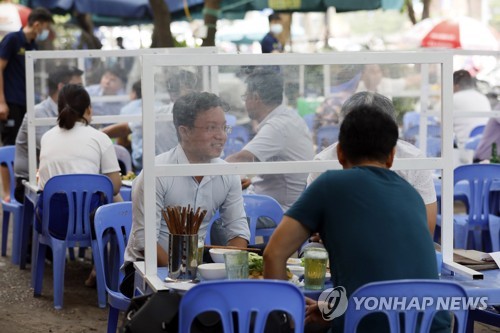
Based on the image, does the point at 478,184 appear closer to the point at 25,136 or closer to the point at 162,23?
the point at 25,136

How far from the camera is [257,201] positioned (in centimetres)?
562

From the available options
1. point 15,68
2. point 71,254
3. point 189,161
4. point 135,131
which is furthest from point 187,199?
point 15,68

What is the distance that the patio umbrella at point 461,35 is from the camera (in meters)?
15.4

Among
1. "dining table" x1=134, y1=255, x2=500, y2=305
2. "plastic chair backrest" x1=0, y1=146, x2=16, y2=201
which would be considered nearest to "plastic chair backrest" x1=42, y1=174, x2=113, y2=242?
"plastic chair backrest" x1=0, y1=146, x2=16, y2=201

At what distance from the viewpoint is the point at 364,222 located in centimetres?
332

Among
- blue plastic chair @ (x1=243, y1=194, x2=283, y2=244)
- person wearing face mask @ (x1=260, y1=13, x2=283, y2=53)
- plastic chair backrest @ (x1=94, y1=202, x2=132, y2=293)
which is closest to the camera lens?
plastic chair backrest @ (x1=94, y1=202, x2=132, y2=293)

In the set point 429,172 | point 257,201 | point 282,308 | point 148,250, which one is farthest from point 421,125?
point 282,308

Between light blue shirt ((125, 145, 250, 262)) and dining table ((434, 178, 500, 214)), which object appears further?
dining table ((434, 178, 500, 214))

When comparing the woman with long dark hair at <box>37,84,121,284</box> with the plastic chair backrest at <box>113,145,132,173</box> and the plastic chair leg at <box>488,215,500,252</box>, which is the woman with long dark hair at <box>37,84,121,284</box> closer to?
the plastic chair backrest at <box>113,145,132,173</box>

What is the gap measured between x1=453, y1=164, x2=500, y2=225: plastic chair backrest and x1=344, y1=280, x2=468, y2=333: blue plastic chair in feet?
12.3

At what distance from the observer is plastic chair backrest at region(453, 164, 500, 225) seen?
6996 millimetres

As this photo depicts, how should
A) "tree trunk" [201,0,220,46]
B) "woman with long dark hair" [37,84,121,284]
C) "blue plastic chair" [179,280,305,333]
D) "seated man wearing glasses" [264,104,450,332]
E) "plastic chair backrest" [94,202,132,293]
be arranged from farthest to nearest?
1. "tree trunk" [201,0,220,46]
2. "woman with long dark hair" [37,84,121,284]
3. "plastic chair backrest" [94,202,132,293]
4. "seated man wearing glasses" [264,104,450,332]
5. "blue plastic chair" [179,280,305,333]

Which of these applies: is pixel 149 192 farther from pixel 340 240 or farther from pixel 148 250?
pixel 340 240

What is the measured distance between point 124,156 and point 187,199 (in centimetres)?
421
